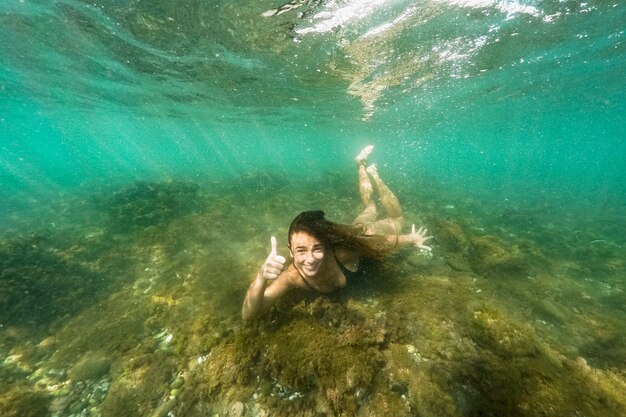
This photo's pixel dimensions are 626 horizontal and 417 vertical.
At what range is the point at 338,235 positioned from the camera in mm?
4941

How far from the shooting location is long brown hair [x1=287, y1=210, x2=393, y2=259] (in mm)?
4609

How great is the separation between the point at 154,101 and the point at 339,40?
22343mm

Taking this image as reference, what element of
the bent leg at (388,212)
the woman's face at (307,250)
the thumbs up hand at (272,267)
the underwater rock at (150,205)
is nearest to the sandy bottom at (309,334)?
the bent leg at (388,212)

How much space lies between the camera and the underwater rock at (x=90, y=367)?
4785 millimetres

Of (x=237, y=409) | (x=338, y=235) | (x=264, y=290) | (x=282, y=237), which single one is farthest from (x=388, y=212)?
(x=237, y=409)

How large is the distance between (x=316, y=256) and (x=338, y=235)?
668mm

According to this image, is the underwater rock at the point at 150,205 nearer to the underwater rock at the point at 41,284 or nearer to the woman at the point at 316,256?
the underwater rock at the point at 41,284

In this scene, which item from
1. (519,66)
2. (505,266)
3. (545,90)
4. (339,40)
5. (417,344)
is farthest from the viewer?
(545,90)

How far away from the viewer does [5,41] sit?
13492mm

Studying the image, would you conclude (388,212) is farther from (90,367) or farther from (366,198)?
(90,367)

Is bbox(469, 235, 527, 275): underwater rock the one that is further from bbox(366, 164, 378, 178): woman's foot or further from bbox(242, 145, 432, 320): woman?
bbox(366, 164, 378, 178): woman's foot

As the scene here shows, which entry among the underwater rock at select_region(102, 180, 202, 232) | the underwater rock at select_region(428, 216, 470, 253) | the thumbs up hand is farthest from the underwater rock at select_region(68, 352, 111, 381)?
the underwater rock at select_region(428, 216, 470, 253)

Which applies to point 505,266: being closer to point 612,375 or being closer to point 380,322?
point 612,375

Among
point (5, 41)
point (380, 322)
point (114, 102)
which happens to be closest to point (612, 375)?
point (380, 322)
